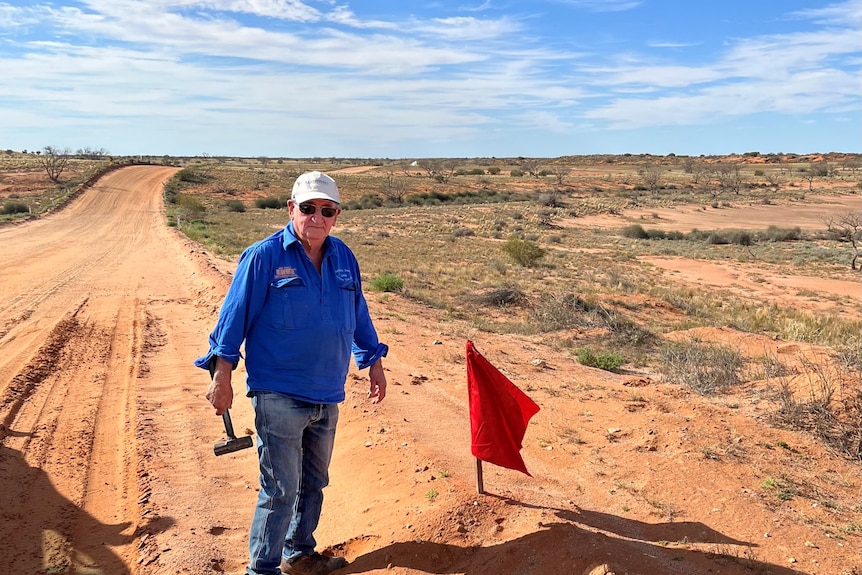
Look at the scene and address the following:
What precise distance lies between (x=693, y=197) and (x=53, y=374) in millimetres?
58661

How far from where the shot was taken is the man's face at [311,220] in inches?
120

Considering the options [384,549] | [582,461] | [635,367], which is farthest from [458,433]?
[635,367]

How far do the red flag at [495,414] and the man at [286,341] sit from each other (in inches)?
47.9

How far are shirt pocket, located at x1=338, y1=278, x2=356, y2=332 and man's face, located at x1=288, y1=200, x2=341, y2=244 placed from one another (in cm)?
26

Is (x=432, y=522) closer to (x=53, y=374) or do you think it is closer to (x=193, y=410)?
(x=193, y=410)

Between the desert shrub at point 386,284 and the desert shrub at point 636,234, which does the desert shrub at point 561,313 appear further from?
the desert shrub at point 636,234

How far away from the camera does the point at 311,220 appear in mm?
3057

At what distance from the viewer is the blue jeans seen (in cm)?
302

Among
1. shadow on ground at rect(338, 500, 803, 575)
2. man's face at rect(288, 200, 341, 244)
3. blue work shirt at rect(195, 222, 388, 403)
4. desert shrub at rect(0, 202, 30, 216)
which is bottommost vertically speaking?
shadow on ground at rect(338, 500, 803, 575)

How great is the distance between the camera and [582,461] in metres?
5.09

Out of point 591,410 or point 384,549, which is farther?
point 591,410

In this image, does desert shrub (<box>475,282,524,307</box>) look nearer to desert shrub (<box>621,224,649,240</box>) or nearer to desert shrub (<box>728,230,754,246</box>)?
Result: desert shrub (<box>728,230,754,246</box>)

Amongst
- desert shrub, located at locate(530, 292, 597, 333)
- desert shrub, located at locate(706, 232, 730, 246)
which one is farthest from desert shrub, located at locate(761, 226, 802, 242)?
desert shrub, located at locate(530, 292, 597, 333)

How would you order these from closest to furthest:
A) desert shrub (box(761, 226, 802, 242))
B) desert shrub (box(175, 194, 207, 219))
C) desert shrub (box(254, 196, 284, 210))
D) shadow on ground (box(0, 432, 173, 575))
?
shadow on ground (box(0, 432, 173, 575)), desert shrub (box(761, 226, 802, 242)), desert shrub (box(175, 194, 207, 219)), desert shrub (box(254, 196, 284, 210))
